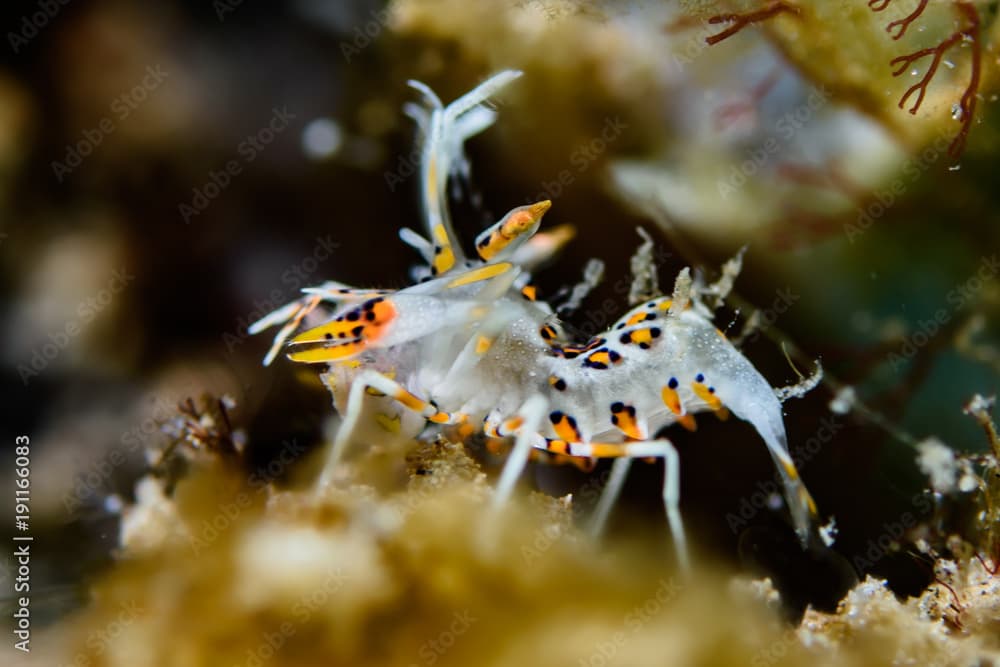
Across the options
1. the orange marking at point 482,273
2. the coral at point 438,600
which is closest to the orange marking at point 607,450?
the coral at point 438,600

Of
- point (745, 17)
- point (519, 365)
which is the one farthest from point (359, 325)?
point (745, 17)

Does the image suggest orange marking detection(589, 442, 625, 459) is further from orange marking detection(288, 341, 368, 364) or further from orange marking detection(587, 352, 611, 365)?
orange marking detection(288, 341, 368, 364)

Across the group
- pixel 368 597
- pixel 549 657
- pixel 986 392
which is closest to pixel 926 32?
pixel 986 392

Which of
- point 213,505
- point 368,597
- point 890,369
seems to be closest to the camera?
point 368,597

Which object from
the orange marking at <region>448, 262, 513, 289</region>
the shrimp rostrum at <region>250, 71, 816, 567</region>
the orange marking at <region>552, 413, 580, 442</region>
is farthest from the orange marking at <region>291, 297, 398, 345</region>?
the orange marking at <region>552, 413, 580, 442</region>

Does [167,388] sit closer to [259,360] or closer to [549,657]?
[259,360]

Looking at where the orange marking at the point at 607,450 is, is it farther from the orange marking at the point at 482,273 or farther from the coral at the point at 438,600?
the orange marking at the point at 482,273
